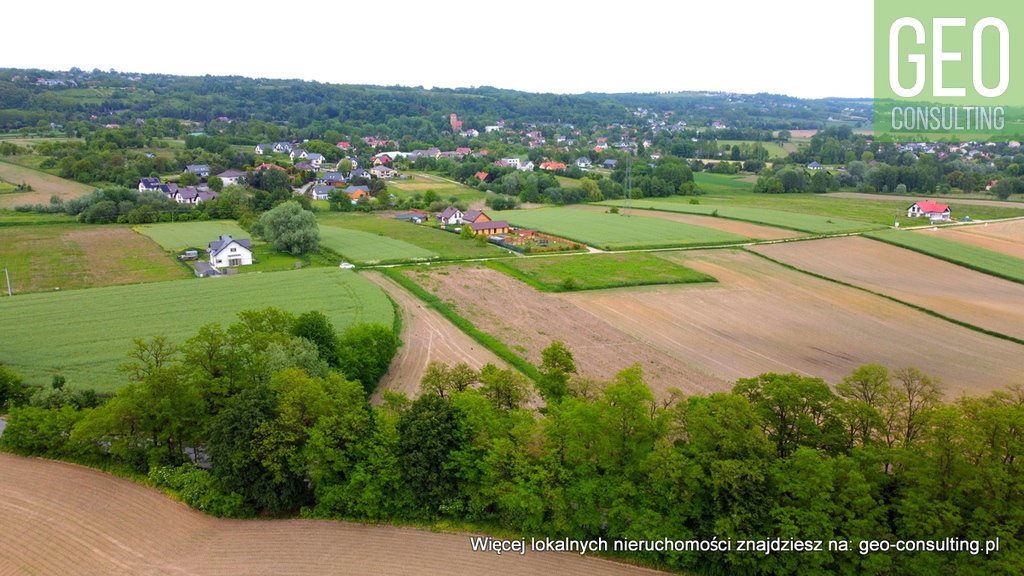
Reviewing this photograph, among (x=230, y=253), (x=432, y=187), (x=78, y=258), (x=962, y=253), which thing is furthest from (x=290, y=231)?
(x=962, y=253)

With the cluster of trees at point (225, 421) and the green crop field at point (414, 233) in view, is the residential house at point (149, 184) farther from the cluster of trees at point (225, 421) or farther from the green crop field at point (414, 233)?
the cluster of trees at point (225, 421)

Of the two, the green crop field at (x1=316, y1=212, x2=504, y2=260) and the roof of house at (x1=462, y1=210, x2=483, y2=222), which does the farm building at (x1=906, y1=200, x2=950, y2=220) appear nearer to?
the roof of house at (x1=462, y1=210, x2=483, y2=222)

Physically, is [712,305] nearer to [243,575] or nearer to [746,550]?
[746,550]

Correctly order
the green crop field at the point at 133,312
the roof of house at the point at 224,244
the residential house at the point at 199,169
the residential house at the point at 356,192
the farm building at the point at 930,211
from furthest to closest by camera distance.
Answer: the residential house at the point at 199,169 → the residential house at the point at 356,192 → the farm building at the point at 930,211 → the roof of house at the point at 224,244 → the green crop field at the point at 133,312

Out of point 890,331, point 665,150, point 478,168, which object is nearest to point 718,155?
point 665,150

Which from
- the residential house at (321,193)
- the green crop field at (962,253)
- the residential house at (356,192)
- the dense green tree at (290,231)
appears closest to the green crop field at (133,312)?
the dense green tree at (290,231)

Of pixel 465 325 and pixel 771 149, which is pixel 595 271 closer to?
pixel 465 325
